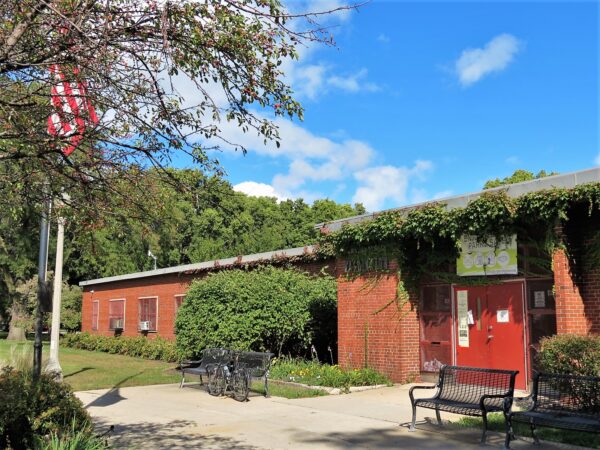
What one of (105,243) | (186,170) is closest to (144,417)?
(186,170)

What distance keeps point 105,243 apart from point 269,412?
2958 cm

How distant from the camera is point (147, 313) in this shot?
27.5 meters

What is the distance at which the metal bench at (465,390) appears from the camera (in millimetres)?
7992

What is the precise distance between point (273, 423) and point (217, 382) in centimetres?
375

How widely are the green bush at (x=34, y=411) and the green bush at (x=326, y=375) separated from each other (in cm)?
731

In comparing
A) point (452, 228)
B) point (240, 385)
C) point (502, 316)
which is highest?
point (452, 228)

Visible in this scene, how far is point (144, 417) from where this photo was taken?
1005 cm

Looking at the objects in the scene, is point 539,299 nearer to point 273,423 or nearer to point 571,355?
point 571,355

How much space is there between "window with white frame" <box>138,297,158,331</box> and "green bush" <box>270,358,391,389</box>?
13113 millimetres

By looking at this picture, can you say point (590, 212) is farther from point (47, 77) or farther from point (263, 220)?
point (263, 220)

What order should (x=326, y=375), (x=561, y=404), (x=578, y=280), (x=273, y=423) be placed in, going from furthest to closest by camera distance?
(x=326, y=375), (x=578, y=280), (x=273, y=423), (x=561, y=404)

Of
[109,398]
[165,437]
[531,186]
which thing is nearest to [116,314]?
[109,398]

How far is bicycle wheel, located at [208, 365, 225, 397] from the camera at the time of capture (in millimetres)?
12680

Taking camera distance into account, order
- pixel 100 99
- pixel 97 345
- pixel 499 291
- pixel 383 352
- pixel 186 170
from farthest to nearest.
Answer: pixel 97 345 < pixel 383 352 < pixel 499 291 < pixel 186 170 < pixel 100 99
